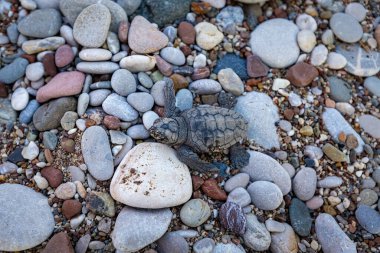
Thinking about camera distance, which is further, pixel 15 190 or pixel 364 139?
pixel 364 139

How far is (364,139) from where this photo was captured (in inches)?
124

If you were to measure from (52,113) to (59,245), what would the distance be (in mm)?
911

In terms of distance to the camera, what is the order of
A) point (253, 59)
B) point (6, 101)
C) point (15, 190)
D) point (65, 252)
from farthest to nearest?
point (253, 59)
point (6, 101)
point (15, 190)
point (65, 252)

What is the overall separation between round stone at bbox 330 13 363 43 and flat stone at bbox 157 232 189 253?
2.18 m

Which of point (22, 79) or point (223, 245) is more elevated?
point (22, 79)

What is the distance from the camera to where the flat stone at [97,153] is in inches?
104

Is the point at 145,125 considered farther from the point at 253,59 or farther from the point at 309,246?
the point at 309,246

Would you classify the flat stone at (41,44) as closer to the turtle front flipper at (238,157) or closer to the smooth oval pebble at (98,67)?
the smooth oval pebble at (98,67)

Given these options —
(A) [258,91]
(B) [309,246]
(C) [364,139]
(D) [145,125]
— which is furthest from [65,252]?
(C) [364,139]

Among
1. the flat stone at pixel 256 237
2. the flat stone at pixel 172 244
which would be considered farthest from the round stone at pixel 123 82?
the flat stone at pixel 256 237

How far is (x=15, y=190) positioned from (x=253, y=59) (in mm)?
1991

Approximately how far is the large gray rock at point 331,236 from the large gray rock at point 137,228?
105 centimetres

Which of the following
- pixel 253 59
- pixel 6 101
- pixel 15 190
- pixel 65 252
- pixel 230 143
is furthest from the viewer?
pixel 253 59

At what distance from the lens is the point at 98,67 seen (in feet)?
9.54
